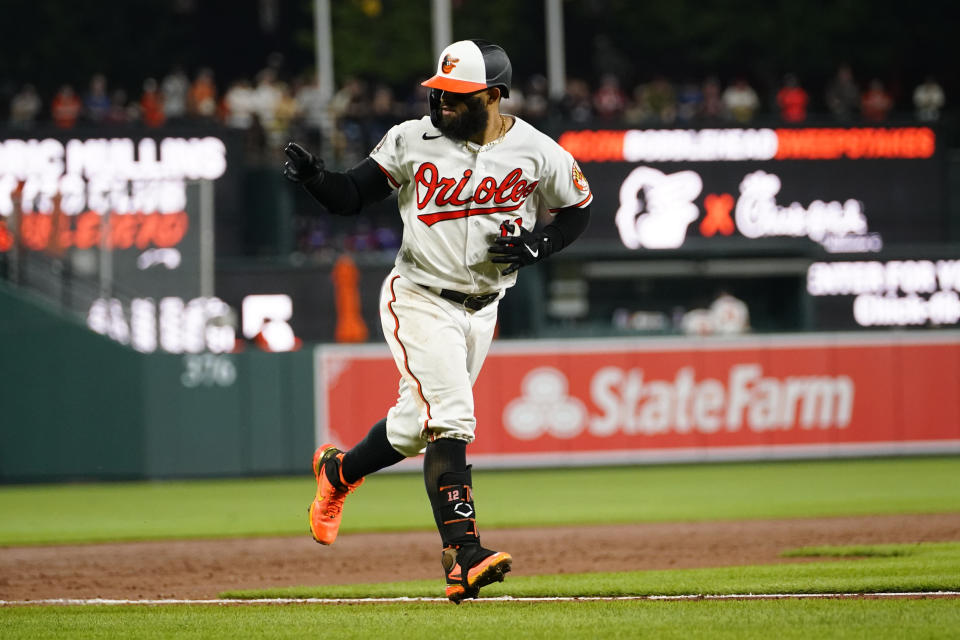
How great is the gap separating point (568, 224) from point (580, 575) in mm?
2006

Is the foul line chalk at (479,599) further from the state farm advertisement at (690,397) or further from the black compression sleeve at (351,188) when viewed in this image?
the state farm advertisement at (690,397)

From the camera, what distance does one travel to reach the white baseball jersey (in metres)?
5.09

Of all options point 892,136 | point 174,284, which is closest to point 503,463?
point 174,284

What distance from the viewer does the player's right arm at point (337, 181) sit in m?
4.98

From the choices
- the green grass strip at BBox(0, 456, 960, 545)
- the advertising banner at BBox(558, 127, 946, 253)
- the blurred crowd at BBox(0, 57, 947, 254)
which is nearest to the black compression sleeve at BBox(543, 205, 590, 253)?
the green grass strip at BBox(0, 456, 960, 545)

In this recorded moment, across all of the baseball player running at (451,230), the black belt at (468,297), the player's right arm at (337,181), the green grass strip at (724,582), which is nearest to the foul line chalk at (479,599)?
the green grass strip at (724,582)

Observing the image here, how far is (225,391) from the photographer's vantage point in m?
13.9

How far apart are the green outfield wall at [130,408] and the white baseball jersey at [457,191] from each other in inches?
353

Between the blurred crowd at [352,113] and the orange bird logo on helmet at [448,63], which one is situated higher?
the blurred crowd at [352,113]

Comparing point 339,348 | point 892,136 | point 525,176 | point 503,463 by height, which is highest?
A: point 892,136

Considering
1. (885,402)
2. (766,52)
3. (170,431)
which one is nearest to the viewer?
(170,431)

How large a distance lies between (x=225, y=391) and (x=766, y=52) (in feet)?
73.3

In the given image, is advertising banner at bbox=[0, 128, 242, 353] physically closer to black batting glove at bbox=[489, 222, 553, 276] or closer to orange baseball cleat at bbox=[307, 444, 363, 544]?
orange baseball cleat at bbox=[307, 444, 363, 544]

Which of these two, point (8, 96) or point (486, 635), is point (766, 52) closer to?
point (8, 96)
